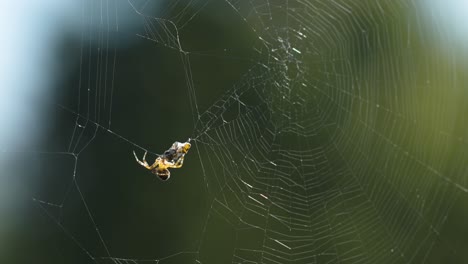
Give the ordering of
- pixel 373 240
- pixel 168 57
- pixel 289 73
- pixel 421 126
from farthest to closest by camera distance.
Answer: pixel 168 57
pixel 421 126
pixel 373 240
pixel 289 73

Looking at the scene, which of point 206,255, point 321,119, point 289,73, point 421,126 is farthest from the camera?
point 421,126

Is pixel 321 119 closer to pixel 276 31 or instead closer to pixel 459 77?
pixel 276 31

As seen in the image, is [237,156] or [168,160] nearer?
[168,160]

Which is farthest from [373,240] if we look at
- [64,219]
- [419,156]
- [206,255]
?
[64,219]

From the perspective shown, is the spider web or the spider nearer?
the spider

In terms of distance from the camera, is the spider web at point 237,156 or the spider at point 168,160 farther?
the spider web at point 237,156

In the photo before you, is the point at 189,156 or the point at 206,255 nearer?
the point at 206,255

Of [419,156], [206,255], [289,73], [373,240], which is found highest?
[289,73]

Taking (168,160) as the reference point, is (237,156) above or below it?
below
